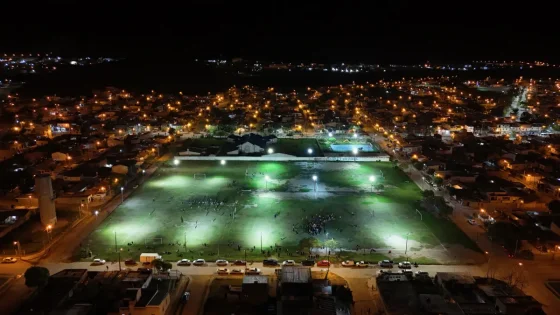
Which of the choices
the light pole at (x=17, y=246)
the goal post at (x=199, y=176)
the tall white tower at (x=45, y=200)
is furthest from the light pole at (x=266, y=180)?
the light pole at (x=17, y=246)

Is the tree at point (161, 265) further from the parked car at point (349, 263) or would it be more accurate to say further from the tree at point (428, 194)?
the tree at point (428, 194)

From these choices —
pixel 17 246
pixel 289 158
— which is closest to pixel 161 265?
pixel 17 246

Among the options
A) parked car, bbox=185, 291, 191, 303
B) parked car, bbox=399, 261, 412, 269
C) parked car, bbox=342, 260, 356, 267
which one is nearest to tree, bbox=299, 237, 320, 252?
parked car, bbox=342, 260, 356, 267

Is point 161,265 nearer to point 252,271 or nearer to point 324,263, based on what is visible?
point 252,271

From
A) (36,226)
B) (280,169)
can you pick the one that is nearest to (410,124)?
(280,169)

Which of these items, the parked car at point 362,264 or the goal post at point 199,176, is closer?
the parked car at point 362,264

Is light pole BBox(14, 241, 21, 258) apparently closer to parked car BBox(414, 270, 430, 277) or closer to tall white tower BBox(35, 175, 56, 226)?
tall white tower BBox(35, 175, 56, 226)
